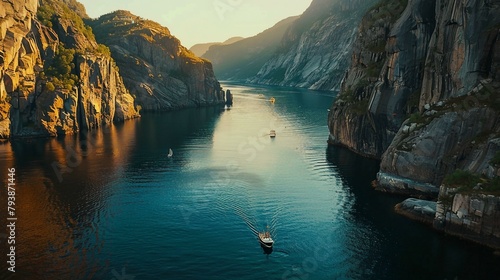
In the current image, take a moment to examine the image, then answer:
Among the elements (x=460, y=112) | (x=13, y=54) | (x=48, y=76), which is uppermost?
(x=13, y=54)

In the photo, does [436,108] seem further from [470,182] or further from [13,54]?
[13,54]

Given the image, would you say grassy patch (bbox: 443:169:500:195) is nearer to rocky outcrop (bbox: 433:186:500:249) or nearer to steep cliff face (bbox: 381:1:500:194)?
rocky outcrop (bbox: 433:186:500:249)

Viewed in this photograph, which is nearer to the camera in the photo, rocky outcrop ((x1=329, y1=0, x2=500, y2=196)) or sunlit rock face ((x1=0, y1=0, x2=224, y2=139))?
rocky outcrop ((x1=329, y1=0, x2=500, y2=196))

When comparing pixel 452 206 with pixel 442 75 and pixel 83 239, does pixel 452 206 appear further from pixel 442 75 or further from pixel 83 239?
pixel 83 239

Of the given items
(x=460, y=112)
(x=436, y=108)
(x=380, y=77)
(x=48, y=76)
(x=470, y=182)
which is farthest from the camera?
(x=48, y=76)

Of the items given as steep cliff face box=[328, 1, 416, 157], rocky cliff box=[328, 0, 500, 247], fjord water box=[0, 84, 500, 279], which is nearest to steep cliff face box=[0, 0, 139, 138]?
fjord water box=[0, 84, 500, 279]

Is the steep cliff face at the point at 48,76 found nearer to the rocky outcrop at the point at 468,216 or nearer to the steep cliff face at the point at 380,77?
the steep cliff face at the point at 380,77

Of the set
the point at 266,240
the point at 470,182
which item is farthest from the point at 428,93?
the point at 266,240
